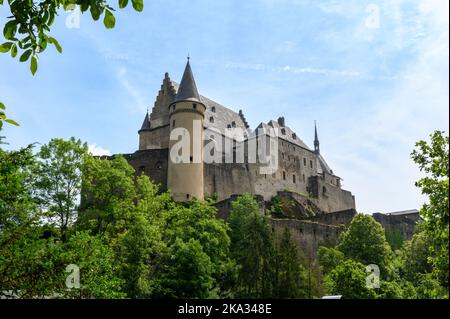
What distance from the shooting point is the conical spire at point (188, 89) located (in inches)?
1787

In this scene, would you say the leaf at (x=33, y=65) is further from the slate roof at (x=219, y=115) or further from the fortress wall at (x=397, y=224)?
the slate roof at (x=219, y=115)

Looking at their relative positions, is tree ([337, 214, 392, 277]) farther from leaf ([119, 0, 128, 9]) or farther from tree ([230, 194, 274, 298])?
leaf ([119, 0, 128, 9])

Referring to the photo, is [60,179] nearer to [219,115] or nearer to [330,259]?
[330,259]

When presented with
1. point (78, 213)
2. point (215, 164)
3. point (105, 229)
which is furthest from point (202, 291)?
point (215, 164)

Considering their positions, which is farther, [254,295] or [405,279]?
[405,279]

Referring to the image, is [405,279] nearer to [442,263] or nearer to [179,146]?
[179,146]

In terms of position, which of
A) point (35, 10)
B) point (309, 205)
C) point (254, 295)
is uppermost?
point (309, 205)

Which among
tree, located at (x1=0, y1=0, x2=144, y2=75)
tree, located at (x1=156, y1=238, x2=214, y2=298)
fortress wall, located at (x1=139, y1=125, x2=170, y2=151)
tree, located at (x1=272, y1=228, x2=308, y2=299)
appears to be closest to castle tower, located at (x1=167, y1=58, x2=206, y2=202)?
fortress wall, located at (x1=139, y1=125, x2=170, y2=151)

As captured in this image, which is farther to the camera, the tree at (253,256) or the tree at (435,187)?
the tree at (253,256)

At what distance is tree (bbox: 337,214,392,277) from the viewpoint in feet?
112

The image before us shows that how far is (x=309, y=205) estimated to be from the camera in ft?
182

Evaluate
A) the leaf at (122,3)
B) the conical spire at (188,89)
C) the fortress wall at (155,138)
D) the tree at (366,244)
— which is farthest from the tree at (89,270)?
the fortress wall at (155,138)

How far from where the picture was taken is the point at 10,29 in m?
4.84
